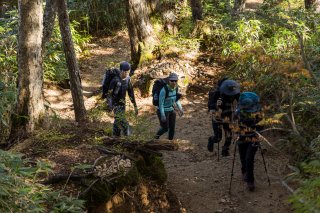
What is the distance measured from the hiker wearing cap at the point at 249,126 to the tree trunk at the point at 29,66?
3416mm

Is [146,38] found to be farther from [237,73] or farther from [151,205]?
[151,205]

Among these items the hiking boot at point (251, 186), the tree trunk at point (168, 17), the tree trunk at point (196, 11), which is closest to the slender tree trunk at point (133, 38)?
the tree trunk at point (168, 17)

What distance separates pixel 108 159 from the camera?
6195 mm

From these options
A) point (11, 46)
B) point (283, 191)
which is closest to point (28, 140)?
point (283, 191)

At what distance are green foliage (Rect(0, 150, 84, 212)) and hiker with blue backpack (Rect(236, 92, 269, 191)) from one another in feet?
10.5

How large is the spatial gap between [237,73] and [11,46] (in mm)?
6478

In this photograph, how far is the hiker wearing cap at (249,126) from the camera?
23.0 feet

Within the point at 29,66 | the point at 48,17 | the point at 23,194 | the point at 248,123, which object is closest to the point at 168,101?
the point at 248,123

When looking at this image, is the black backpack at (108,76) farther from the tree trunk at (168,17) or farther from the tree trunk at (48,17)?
the tree trunk at (168,17)

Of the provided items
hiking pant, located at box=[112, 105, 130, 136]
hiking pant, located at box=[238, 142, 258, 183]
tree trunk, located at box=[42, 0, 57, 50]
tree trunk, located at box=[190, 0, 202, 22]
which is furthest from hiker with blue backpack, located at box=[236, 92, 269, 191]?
tree trunk, located at box=[190, 0, 202, 22]

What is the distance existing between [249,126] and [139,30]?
6.75 m

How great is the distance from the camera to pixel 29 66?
679 centimetres

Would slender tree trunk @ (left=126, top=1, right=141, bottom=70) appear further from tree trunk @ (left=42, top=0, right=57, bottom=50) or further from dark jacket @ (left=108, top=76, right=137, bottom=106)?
dark jacket @ (left=108, top=76, right=137, bottom=106)

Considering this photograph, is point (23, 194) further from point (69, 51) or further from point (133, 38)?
point (133, 38)
